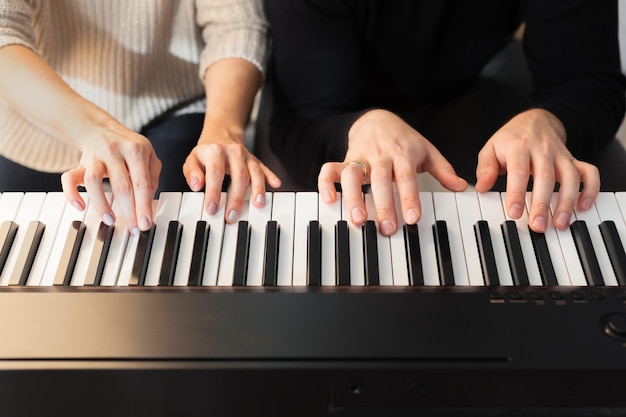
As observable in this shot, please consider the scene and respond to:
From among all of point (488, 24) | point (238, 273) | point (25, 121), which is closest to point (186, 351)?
point (238, 273)

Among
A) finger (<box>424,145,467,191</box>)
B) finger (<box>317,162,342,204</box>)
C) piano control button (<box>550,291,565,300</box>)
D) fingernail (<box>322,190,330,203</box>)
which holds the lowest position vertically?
piano control button (<box>550,291,565,300</box>)

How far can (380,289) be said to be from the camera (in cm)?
67

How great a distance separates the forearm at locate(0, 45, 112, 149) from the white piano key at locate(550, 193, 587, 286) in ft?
2.04

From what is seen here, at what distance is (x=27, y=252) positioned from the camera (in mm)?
722

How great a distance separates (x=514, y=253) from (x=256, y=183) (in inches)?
13.0

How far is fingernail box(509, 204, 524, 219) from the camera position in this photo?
2.45 feet

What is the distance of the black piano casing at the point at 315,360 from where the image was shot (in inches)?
23.7

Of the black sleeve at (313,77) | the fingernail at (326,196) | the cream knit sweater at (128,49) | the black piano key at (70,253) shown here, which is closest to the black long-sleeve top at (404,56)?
the black sleeve at (313,77)

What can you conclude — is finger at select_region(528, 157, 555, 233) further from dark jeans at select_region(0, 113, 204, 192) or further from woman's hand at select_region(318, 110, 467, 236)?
dark jeans at select_region(0, 113, 204, 192)

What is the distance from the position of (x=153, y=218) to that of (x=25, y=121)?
0.48m

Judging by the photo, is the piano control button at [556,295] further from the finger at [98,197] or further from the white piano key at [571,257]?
the finger at [98,197]

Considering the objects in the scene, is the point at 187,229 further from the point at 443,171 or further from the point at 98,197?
the point at 443,171

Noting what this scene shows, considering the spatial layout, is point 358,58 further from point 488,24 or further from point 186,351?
point 186,351

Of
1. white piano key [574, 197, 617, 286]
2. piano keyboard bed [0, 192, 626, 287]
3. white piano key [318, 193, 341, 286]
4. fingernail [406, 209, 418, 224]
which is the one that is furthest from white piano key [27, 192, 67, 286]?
white piano key [574, 197, 617, 286]
